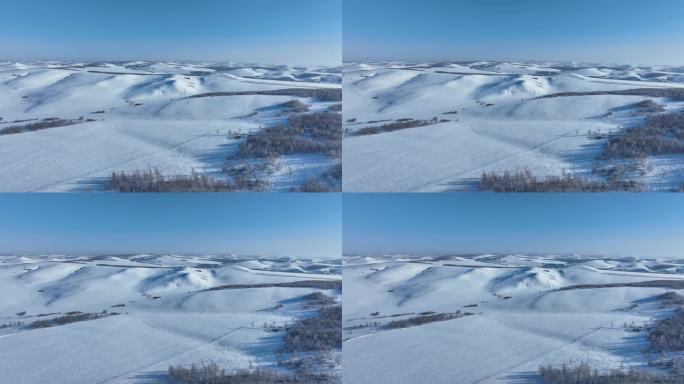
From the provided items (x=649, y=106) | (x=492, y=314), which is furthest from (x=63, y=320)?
(x=649, y=106)

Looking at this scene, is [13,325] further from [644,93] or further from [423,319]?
[644,93]

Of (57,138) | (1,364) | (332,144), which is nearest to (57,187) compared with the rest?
(57,138)

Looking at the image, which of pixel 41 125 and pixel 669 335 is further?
pixel 41 125

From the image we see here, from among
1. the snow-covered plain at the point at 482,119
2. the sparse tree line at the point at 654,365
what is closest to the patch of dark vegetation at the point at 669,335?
the sparse tree line at the point at 654,365

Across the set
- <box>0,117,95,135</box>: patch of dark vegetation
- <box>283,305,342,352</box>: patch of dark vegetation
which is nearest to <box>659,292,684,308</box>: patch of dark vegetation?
<box>283,305,342,352</box>: patch of dark vegetation

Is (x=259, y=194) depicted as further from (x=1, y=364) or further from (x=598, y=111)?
(x=598, y=111)

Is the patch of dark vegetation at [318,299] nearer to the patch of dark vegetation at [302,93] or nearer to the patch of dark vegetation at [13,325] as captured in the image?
the patch of dark vegetation at [302,93]
